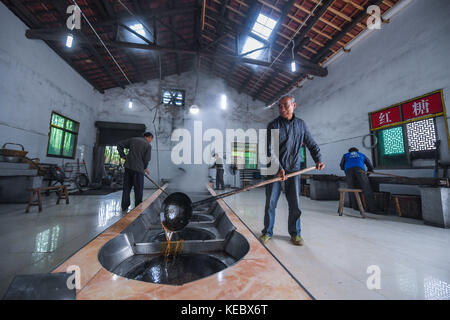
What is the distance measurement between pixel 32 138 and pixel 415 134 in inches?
396

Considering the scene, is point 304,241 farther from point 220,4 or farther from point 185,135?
point 185,135

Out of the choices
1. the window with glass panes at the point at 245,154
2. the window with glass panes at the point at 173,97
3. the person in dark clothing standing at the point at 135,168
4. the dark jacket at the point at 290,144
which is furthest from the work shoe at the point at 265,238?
the window with glass panes at the point at 173,97

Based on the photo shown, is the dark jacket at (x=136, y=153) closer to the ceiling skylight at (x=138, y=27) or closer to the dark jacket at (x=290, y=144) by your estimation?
the dark jacket at (x=290, y=144)

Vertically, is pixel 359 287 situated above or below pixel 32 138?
below

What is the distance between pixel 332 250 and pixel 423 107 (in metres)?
4.28

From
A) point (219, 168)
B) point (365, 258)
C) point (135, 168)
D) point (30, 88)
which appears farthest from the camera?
point (219, 168)

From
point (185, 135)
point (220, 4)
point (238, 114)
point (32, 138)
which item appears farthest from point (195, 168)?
point (220, 4)

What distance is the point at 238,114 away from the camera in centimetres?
1055

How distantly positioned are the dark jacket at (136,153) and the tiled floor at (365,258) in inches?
89.8

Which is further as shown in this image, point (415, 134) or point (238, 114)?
point (238, 114)

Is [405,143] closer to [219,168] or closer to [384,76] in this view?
[384,76]

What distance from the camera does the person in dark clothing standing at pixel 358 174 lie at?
3924 mm

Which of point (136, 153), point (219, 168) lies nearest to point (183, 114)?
point (219, 168)

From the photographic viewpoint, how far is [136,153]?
3.46m
